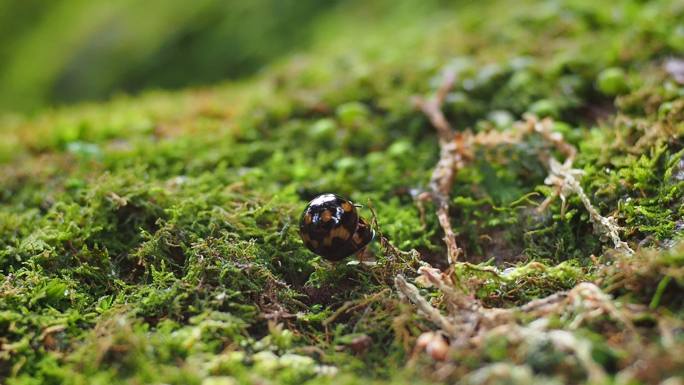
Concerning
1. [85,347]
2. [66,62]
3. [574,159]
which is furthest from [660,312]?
[66,62]

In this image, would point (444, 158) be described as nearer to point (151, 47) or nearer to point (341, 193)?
point (341, 193)

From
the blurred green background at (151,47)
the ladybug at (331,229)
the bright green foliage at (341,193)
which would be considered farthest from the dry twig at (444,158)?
the blurred green background at (151,47)

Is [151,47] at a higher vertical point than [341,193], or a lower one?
higher

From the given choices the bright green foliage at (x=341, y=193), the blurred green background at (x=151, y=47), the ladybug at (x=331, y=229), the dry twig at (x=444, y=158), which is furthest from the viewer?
the blurred green background at (x=151, y=47)

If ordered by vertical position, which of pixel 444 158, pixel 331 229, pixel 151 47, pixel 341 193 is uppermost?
pixel 151 47

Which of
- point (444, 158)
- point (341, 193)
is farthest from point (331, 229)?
point (444, 158)

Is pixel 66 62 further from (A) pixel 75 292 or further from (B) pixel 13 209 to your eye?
(A) pixel 75 292

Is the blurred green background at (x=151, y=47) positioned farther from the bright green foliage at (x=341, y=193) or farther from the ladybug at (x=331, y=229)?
the ladybug at (x=331, y=229)
